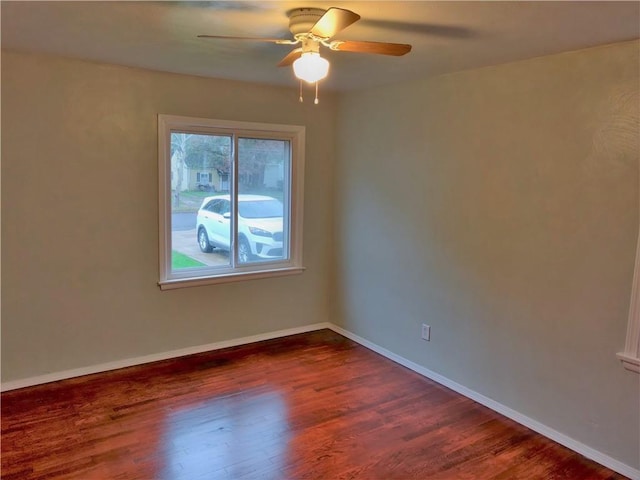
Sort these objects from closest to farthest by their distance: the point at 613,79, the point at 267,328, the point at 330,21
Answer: the point at 330,21, the point at 613,79, the point at 267,328

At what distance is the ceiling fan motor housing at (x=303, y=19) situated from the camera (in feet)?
6.81

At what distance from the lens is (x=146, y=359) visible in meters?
3.74

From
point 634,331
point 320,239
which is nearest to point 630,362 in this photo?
point 634,331

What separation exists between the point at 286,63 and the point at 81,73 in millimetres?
1664

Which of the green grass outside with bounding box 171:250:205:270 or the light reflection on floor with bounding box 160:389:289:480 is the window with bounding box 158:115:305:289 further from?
the light reflection on floor with bounding box 160:389:289:480

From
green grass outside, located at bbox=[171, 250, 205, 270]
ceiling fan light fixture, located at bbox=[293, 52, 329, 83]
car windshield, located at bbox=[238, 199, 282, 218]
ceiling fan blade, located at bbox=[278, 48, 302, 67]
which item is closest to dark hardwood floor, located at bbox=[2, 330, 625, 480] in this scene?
green grass outside, located at bbox=[171, 250, 205, 270]

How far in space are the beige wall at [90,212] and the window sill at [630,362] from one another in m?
2.89

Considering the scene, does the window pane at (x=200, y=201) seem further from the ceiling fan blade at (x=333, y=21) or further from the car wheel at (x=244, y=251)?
the ceiling fan blade at (x=333, y=21)

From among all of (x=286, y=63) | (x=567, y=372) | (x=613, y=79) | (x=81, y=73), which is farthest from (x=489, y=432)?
(x=81, y=73)

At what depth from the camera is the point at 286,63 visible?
96.2 inches

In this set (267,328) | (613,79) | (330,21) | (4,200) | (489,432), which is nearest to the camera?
(330,21)

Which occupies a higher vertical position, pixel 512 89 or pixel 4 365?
pixel 512 89

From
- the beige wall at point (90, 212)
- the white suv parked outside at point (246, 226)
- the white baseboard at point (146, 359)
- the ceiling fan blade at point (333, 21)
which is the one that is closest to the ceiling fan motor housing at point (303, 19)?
the ceiling fan blade at point (333, 21)

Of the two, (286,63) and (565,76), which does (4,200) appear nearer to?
(286,63)
